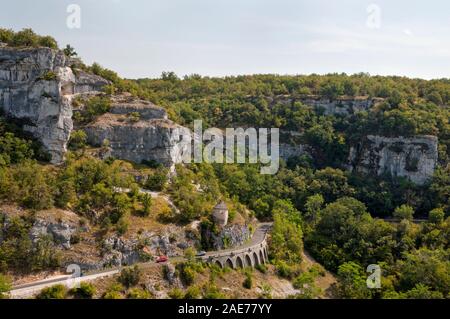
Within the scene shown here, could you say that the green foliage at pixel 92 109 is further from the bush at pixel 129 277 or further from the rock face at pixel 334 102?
the rock face at pixel 334 102

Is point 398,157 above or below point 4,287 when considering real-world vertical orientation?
above

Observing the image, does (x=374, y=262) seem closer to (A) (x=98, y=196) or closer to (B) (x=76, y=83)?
(A) (x=98, y=196)

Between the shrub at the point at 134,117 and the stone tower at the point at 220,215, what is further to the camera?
the shrub at the point at 134,117

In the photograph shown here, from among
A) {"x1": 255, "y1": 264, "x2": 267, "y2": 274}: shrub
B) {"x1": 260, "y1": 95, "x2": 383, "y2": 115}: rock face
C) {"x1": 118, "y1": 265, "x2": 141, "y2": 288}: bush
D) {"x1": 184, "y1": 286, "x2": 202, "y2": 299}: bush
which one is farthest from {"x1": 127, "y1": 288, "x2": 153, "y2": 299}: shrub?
{"x1": 260, "y1": 95, "x2": 383, "y2": 115}: rock face

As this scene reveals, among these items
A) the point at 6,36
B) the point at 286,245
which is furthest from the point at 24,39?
the point at 286,245

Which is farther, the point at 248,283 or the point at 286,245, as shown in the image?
the point at 286,245
